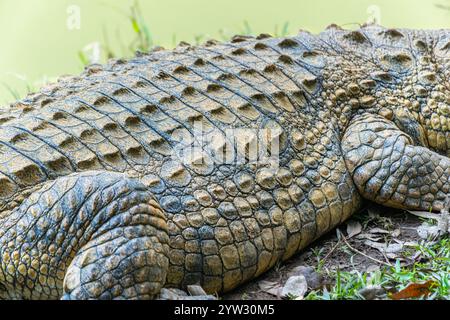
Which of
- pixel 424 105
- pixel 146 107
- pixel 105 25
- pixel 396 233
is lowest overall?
pixel 396 233

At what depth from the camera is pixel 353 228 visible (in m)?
4.42

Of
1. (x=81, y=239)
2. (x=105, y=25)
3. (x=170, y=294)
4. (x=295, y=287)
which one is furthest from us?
(x=105, y=25)

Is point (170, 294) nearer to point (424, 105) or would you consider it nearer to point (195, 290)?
point (195, 290)

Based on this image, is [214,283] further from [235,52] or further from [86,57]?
[86,57]

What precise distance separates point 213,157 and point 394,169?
1.23 metres

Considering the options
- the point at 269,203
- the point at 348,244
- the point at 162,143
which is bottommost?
the point at 348,244

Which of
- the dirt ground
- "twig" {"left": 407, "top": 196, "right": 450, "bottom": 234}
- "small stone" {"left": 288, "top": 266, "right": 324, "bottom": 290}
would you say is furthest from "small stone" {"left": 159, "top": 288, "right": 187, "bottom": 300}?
"twig" {"left": 407, "top": 196, "right": 450, "bottom": 234}

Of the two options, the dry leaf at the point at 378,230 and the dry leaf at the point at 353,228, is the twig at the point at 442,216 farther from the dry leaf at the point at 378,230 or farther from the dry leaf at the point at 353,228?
the dry leaf at the point at 353,228

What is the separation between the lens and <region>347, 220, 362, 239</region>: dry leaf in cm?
436

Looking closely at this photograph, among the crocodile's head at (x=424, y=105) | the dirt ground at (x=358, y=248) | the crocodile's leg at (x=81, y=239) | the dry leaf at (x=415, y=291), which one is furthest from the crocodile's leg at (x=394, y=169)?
the crocodile's leg at (x=81, y=239)

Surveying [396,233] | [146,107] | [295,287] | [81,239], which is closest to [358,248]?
[396,233]
